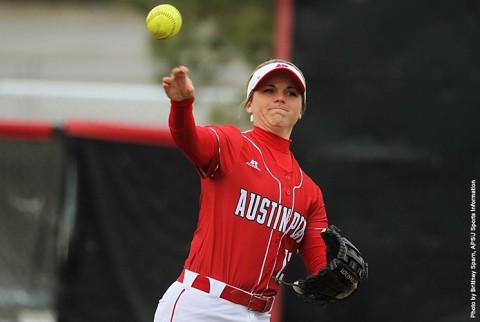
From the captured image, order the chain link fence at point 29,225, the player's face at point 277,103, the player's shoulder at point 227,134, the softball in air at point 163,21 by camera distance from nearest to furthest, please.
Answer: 1. the softball in air at point 163,21
2. the player's shoulder at point 227,134
3. the player's face at point 277,103
4. the chain link fence at point 29,225

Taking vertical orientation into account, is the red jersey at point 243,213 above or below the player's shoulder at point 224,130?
below

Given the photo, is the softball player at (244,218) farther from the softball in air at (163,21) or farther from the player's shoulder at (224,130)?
the softball in air at (163,21)

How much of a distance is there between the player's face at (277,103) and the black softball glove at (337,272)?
48 centimetres

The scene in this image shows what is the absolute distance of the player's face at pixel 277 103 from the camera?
12.6 feet

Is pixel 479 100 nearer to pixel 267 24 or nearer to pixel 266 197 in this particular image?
pixel 266 197

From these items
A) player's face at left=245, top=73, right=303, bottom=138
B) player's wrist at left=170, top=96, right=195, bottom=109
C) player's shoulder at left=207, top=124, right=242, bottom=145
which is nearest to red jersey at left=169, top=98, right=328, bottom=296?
player's shoulder at left=207, top=124, right=242, bottom=145

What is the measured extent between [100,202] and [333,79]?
72.9 inches

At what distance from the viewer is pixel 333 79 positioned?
17.0 feet

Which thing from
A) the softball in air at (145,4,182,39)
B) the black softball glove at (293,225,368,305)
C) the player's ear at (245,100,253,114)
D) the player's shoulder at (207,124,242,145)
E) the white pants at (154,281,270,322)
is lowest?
the white pants at (154,281,270,322)

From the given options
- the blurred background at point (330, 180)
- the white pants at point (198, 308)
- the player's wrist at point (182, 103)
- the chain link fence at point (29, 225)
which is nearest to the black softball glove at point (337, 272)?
the white pants at point (198, 308)

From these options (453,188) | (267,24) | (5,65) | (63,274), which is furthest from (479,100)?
(5,65)

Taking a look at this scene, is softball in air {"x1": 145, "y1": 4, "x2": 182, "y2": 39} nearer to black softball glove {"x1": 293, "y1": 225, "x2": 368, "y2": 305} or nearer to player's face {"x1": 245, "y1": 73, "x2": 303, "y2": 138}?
player's face {"x1": 245, "y1": 73, "x2": 303, "y2": 138}

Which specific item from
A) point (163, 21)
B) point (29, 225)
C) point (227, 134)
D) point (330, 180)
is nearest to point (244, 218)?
point (227, 134)

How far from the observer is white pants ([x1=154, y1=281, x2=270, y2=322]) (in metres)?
3.65
